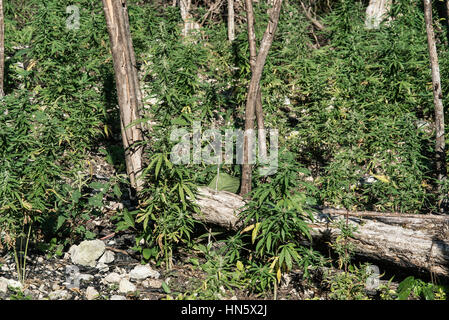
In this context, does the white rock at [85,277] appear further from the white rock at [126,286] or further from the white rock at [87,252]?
the white rock at [126,286]

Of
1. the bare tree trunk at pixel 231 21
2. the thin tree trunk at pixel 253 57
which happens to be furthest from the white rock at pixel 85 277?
the bare tree trunk at pixel 231 21

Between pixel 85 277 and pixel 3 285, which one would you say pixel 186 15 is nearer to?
pixel 85 277

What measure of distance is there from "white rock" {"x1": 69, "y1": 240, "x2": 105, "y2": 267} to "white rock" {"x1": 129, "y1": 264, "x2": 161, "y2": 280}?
0.43 m

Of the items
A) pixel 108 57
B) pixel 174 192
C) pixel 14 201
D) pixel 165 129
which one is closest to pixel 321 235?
pixel 174 192

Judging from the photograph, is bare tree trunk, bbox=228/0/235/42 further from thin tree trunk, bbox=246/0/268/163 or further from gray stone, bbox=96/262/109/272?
gray stone, bbox=96/262/109/272

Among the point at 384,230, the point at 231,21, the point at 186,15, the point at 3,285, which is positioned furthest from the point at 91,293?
the point at 186,15

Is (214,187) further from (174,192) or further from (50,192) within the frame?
(50,192)

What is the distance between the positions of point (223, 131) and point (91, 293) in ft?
10.3

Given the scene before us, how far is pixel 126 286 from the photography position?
14.9 feet

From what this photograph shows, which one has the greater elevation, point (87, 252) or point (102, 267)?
point (87, 252)

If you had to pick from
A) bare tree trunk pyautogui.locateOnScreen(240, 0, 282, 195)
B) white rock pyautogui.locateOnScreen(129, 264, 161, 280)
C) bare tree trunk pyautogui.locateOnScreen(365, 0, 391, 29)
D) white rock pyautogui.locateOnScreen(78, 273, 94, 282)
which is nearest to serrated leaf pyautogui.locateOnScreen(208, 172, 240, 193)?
bare tree trunk pyautogui.locateOnScreen(240, 0, 282, 195)

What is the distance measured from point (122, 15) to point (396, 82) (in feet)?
12.5

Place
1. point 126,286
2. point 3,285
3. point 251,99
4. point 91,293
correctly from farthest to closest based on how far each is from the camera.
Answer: point 251,99, point 126,286, point 91,293, point 3,285

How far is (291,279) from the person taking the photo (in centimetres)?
482
